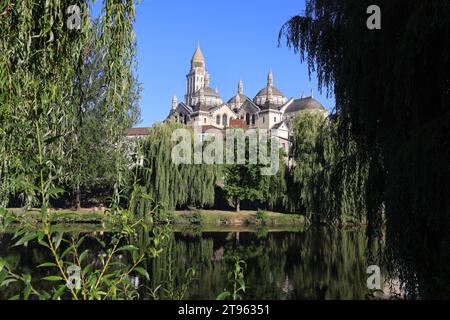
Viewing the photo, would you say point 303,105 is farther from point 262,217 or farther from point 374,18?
point 374,18

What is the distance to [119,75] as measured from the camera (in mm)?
2938

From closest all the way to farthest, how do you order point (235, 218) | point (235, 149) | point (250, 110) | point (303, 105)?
point (235, 218)
point (235, 149)
point (303, 105)
point (250, 110)

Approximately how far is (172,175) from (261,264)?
12503mm

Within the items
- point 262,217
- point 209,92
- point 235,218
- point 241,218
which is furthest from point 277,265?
point 209,92

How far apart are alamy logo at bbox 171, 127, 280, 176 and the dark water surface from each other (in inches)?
295

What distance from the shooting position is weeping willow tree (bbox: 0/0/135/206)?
109 inches

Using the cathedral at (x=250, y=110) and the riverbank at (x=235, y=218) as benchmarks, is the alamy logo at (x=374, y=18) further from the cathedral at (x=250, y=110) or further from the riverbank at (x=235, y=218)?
the cathedral at (x=250, y=110)

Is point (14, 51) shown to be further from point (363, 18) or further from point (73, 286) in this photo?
point (363, 18)

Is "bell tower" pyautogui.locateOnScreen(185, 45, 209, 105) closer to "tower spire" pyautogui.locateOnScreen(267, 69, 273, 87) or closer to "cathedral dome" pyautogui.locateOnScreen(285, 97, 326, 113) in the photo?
"tower spire" pyautogui.locateOnScreen(267, 69, 273, 87)

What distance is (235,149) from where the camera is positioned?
105ft

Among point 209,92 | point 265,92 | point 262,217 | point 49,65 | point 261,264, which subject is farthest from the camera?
point 209,92

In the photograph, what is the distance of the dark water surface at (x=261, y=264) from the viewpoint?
9430mm

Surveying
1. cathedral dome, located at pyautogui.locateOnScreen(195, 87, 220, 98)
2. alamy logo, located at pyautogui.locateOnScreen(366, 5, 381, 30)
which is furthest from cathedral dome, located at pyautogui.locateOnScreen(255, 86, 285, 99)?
→ alamy logo, located at pyautogui.locateOnScreen(366, 5, 381, 30)

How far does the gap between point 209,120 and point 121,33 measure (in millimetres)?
62396
